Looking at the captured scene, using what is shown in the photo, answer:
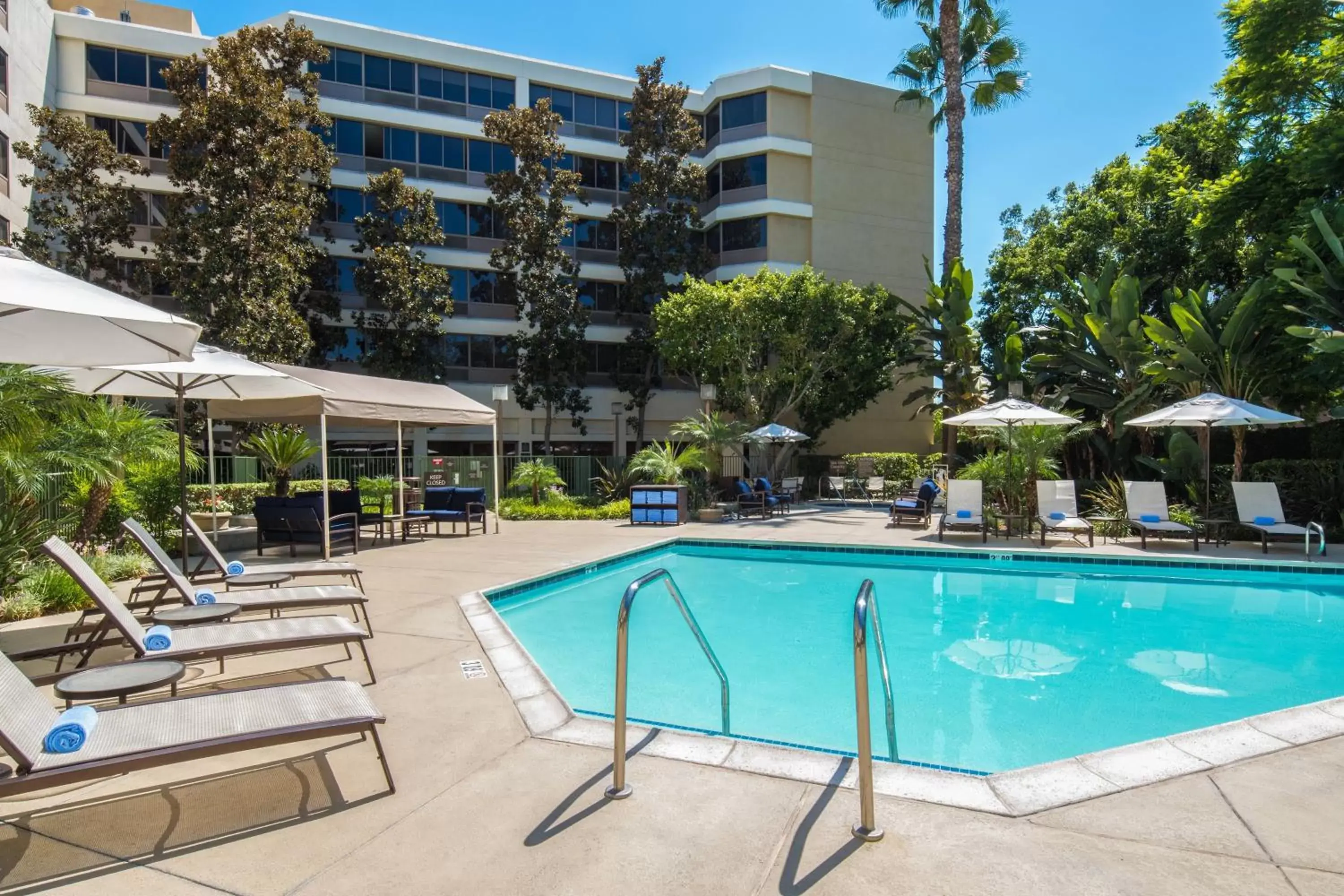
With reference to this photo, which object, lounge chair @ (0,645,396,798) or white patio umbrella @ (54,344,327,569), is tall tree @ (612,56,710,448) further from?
lounge chair @ (0,645,396,798)

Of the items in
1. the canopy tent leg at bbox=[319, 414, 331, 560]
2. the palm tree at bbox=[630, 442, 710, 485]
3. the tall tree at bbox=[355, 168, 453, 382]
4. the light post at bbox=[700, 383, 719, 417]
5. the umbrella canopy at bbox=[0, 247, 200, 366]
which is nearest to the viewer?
the umbrella canopy at bbox=[0, 247, 200, 366]

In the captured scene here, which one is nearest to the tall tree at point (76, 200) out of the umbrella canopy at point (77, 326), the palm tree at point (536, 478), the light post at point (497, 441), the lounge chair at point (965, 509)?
the light post at point (497, 441)

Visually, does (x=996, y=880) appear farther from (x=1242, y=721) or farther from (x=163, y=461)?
(x=163, y=461)

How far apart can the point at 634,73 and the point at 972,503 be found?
2535 centimetres

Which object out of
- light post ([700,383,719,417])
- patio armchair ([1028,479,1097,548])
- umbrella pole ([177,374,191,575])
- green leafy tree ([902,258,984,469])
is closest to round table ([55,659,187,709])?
umbrella pole ([177,374,191,575])

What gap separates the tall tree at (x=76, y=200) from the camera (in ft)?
65.9

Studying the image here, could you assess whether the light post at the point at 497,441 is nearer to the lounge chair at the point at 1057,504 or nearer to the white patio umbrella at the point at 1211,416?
the lounge chair at the point at 1057,504

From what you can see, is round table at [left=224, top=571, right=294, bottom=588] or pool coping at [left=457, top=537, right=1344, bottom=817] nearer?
pool coping at [left=457, top=537, right=1344, bottom=817]

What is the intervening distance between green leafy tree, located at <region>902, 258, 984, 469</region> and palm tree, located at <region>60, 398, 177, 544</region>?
19.5m

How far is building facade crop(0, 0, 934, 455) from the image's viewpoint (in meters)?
26.4

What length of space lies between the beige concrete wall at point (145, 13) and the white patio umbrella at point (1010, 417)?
3244cm

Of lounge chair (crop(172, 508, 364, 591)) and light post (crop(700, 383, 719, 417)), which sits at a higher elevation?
light post (crop(700, 383, 719, 417))

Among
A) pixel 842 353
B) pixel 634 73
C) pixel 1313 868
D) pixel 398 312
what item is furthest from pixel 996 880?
pixel 634 73

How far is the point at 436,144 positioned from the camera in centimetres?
2819
